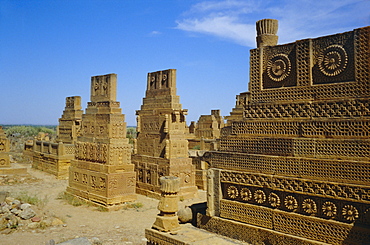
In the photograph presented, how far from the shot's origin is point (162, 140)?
11727 millimetres

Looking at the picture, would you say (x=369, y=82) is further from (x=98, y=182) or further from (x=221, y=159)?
(x=98, y=182)

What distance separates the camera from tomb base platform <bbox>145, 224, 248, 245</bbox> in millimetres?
5625

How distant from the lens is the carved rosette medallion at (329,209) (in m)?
5.16

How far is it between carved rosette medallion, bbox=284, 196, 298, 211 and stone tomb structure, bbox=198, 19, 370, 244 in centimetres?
2

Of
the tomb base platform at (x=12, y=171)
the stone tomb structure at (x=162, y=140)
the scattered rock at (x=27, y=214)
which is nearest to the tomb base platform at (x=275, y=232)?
the scattered rock at (x=27, y=214)

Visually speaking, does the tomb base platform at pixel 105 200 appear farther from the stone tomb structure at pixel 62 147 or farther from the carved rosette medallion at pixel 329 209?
the carved rosette medallion at pixel 329 209

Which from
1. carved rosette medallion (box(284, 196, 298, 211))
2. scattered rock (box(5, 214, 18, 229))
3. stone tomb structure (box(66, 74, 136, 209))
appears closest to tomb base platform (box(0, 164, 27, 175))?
stone tomb structure (box(66, 74, 136, 209))

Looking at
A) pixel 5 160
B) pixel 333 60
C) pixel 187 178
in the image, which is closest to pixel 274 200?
pixel 333 60

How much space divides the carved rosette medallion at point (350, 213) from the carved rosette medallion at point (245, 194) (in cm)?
169

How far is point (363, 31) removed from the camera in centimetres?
523

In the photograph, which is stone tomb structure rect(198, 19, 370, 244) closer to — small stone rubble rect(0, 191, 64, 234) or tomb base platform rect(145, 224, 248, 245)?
tomb base platform rect(145, 224, 248, 245)

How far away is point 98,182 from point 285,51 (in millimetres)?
7201

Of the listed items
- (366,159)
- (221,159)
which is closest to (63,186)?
(221,159)

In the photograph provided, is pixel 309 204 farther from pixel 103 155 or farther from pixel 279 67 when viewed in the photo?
pixel 103 155
